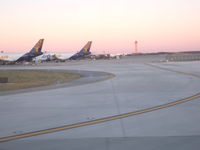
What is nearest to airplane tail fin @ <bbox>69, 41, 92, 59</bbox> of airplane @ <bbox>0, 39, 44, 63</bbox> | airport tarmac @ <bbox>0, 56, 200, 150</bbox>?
airplane @ <bbox>0, 39, 44, 63</bbox>

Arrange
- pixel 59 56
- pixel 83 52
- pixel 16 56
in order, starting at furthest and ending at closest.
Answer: pixel 83 52 → pixel 59 56 → pixel 16 56

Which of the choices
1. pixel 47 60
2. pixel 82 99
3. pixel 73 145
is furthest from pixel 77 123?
pixel 47 60

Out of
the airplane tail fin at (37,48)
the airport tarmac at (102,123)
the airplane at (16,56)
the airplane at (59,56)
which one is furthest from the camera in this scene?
the airplane at (59,56)

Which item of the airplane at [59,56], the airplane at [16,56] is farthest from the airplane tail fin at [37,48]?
the airplane at [59,56]

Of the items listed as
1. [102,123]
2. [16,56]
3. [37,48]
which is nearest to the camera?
[102,123]

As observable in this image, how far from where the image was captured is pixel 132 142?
17.6ft

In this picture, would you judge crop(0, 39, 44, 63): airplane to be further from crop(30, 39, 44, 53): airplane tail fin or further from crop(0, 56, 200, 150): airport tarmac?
crop(0, 56, 200, 150): airport tarmac

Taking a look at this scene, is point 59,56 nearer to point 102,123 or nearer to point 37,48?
point 37,48

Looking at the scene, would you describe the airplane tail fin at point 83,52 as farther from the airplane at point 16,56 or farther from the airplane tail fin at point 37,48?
the airplane at point 16,56

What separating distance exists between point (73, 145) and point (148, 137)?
184 centimetres

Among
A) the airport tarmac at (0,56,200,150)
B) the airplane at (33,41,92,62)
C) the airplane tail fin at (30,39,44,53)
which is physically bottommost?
the airport tarmac at (0,56,200,150)

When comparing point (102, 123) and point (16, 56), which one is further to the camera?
point (16, 56)

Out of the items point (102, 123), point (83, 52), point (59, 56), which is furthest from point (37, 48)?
point (102, 123)

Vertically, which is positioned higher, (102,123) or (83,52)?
(83,52)
